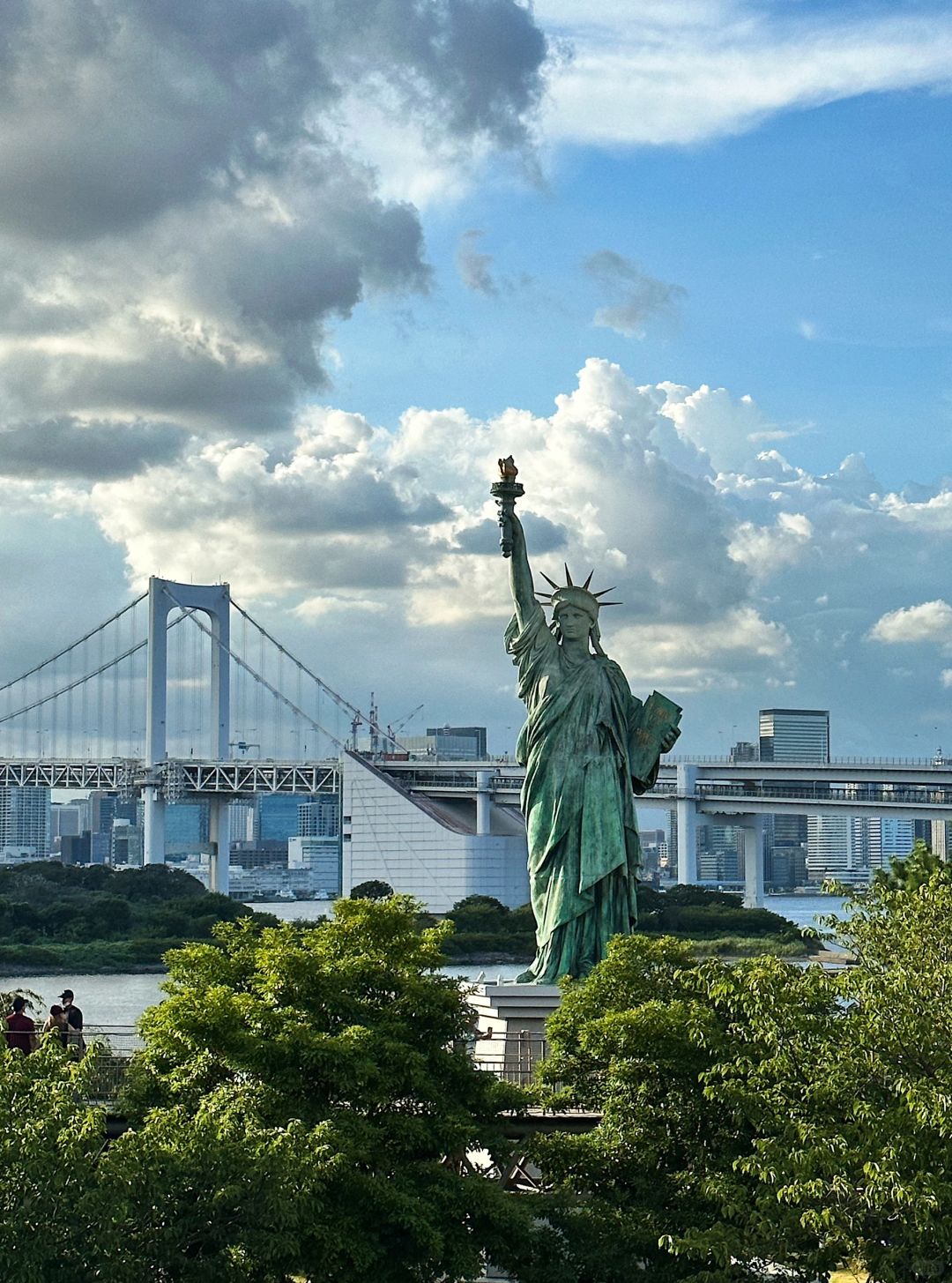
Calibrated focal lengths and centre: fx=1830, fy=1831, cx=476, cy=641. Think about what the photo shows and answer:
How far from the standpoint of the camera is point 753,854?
75562mm

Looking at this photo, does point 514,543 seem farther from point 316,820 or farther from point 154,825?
point 316,820

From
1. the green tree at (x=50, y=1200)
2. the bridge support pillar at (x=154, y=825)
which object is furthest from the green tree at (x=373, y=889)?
the green tree at (x=50, y=1200)

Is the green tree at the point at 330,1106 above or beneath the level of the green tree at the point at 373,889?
above

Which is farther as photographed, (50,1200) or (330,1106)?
(330,1106)

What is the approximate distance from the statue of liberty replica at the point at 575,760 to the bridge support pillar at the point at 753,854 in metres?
56.4

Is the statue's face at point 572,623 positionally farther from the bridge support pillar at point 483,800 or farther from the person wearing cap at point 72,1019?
the bridge support pillar at point 483,800

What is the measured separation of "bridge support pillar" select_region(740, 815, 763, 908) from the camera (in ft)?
243

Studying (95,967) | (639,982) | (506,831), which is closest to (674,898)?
(506,831)

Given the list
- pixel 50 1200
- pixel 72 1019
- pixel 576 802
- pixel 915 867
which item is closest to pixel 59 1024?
pixel 72 1019

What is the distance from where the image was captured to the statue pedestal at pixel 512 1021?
54.9 feet

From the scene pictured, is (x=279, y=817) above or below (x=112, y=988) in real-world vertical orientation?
above

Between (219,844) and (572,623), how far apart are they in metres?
60.0

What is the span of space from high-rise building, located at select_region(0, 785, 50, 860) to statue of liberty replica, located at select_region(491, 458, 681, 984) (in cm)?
12670

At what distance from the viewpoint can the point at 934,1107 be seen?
11930mm
